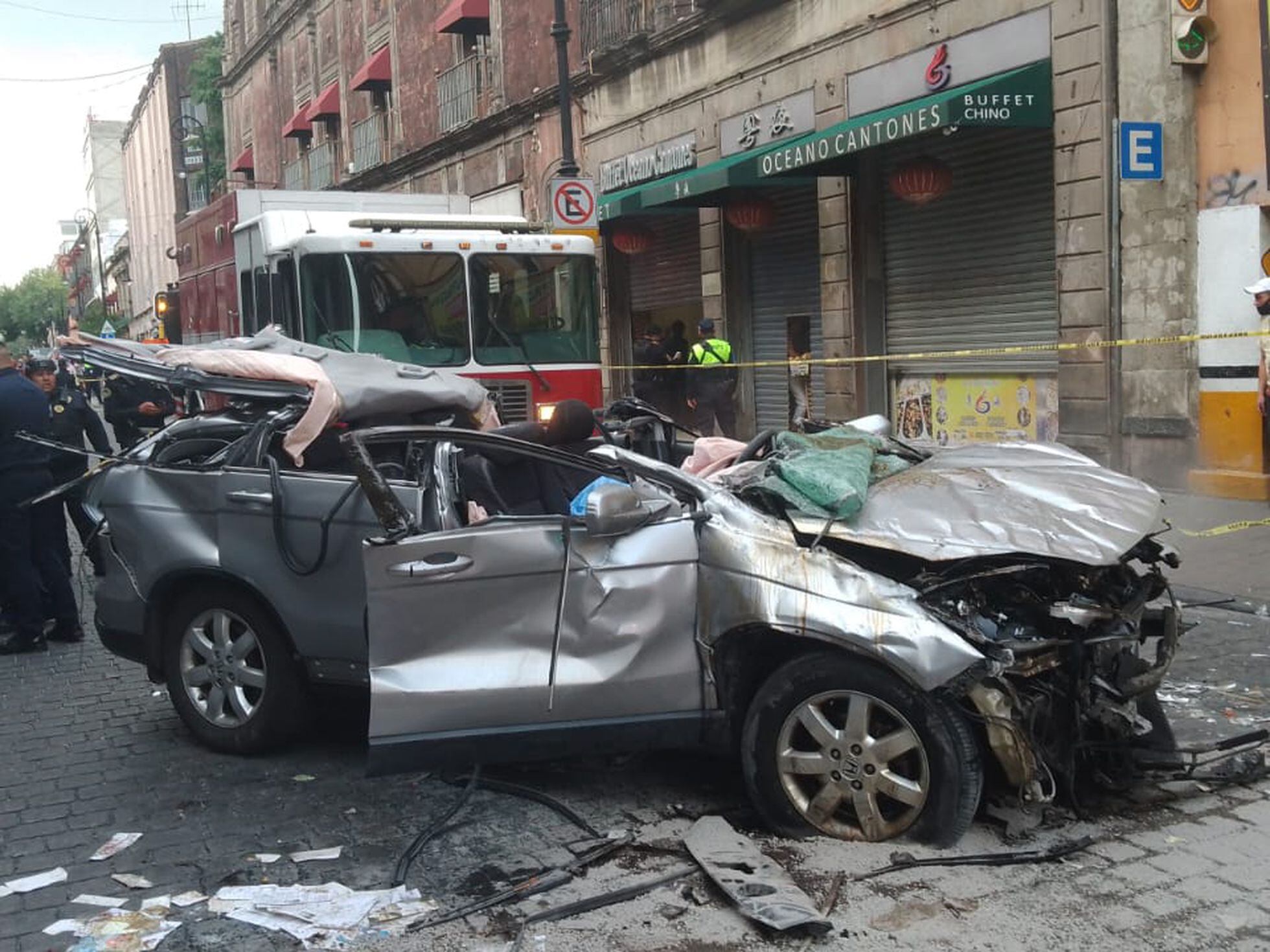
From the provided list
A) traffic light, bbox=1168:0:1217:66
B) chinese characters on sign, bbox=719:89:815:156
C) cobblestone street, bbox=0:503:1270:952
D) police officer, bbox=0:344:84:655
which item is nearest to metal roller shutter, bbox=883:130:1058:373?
chinese characters on sign, bbox=719:89:815:156

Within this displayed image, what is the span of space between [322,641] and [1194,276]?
9011 millimetres

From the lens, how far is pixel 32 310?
5281 inches

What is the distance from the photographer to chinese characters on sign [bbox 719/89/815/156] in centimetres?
1700

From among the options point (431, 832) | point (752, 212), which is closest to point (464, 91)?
point (752, 212)

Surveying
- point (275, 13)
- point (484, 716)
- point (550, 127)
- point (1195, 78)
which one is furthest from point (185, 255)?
point (275, 13)

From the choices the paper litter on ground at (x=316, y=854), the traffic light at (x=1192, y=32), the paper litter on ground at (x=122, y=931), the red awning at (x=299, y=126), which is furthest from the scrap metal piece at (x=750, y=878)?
the red awning at (x=299, y=126)

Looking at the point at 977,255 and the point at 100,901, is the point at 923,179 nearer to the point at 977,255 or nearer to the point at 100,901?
the point at 977,255

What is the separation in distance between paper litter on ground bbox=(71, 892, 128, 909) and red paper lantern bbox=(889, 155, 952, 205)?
12.1 m

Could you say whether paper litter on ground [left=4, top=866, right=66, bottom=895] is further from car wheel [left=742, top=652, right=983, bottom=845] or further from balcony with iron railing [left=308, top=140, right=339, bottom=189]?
balcony with iron railing [left=308, top=140, right=339, bottom=189]

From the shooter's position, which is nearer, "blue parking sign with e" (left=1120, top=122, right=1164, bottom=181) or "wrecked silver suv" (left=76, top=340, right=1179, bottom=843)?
"wrecked silver suv" (left=76, top=340, right=1179, bottom=843)

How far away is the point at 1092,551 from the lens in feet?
14.1

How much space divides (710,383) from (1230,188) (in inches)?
253

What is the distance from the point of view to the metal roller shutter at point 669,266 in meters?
21.0

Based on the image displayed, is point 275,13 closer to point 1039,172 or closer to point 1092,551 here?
point 1039,172
